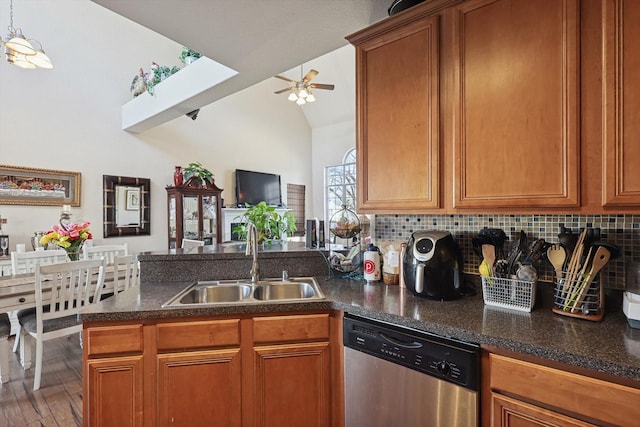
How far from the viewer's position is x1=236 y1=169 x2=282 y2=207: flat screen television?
582cm

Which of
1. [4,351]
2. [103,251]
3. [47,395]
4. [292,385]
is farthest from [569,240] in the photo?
[103,251]

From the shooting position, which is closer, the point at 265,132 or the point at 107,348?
the point at 107,348

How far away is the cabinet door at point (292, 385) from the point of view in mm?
1376

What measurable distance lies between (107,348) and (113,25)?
15.9 ft

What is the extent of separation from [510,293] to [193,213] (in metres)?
4.49

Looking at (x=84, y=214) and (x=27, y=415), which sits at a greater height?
(x=84, y=214)

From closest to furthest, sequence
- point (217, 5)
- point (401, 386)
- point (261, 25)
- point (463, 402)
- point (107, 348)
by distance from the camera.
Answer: point (463, 402)
point (401, 386)
point (107, 348)
point (217, 5)
point (261, 25)

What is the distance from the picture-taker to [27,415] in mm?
1940

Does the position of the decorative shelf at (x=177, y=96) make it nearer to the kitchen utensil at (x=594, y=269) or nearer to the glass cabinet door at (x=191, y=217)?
the glass cabinet door at (x=191, y=217)

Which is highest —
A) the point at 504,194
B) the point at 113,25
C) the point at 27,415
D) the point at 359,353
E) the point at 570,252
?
the point at 113,25

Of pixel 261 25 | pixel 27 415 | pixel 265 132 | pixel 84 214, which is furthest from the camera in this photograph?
pixel 265 132

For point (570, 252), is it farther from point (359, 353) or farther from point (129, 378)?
point (129, 378)

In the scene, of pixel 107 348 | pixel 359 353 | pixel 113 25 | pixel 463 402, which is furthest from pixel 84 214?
pixel 463 402

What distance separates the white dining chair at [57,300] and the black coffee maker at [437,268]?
2.48 meters
